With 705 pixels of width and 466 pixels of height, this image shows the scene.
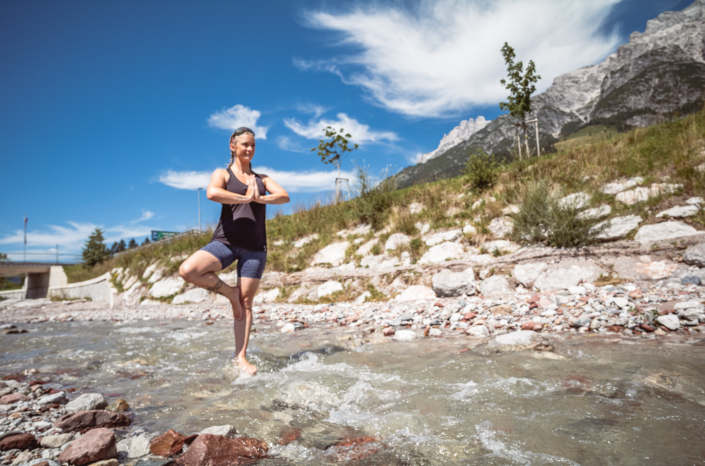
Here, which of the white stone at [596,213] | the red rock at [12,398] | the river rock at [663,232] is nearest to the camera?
the red rock at [12,398]

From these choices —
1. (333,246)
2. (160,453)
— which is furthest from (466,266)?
(160,453)

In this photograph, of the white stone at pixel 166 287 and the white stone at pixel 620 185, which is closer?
the white stone at pixel 620 185

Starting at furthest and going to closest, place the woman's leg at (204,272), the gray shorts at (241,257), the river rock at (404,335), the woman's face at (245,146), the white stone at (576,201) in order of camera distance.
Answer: the white stone at (576,201)
the river rock at (404,335)
the woman's face at (245,146)
the gray shorts at (241,257)
the woman's leg at (204,272)

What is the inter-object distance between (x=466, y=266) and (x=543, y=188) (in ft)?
→ 8.30

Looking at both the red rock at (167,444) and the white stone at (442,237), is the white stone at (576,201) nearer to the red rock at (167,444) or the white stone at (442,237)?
the white stone at (442,237)

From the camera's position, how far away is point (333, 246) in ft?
33.0

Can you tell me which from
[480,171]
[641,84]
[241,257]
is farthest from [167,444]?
[641,84]

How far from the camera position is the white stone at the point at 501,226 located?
7.41 meters

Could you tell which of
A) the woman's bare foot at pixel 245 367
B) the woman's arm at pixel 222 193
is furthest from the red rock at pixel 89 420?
the woman's arm at pixel 222 193

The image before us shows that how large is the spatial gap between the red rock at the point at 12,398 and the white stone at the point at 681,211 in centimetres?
894

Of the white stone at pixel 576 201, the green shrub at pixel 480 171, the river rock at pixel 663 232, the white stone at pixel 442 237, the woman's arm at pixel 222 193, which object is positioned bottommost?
the river rock at pixel 663 232

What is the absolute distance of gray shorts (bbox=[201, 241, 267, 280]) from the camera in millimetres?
3131

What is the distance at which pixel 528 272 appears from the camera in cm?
608

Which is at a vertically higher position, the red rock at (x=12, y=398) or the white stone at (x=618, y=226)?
the white stone at (x=618, y=226)
